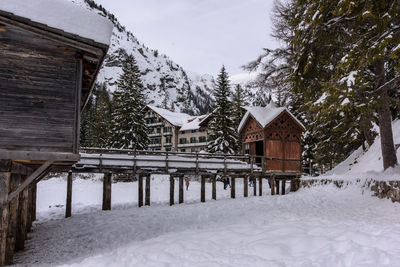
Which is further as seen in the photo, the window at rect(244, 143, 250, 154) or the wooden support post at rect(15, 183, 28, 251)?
the window at rect(244, 143, 250, 154)

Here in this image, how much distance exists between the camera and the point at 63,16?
857 centimetres

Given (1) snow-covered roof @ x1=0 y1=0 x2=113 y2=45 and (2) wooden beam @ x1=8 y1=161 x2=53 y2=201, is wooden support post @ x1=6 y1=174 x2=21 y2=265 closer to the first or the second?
(2) wooden beam @ x1=8 y1=161 x2=53 y2=201

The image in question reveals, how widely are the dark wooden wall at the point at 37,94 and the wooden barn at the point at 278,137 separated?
16.3 metres

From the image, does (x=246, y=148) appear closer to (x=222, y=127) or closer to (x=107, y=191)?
(x=222, y=127)

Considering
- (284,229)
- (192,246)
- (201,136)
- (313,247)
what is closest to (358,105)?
(284,229)

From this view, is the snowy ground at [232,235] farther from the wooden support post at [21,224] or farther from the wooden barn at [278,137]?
the wooden barn at [278,137]

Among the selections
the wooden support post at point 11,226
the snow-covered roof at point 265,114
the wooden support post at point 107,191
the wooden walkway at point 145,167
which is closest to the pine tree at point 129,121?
the snow-covered roof at point 265,114

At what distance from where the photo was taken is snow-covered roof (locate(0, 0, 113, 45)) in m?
7.98

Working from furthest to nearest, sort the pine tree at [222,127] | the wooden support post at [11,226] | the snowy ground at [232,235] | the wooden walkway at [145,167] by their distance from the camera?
the pine tree at [222,127]
the wooden walkway at [145,167]
the wooden support post at [11,226]
the snowy ground at [232,235]

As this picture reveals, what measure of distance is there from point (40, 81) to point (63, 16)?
1.93 meters

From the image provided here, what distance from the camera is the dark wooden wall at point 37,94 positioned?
314 inches

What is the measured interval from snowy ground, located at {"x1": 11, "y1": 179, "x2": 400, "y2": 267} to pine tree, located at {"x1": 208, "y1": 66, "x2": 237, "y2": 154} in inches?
605

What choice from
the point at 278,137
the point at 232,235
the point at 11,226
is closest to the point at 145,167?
the point at 11,226

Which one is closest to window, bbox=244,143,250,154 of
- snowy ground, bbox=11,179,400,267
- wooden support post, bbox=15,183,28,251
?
snowy ground, bbox=11,179,400,267
